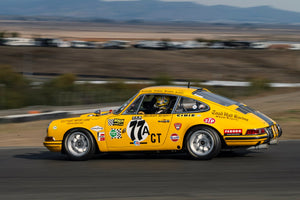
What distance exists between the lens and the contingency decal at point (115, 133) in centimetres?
Result: 877

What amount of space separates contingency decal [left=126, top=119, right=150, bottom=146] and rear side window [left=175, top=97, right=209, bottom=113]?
0.65 m

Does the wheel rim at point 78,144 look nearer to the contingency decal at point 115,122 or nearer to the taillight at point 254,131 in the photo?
the contingency decal at point 115,122

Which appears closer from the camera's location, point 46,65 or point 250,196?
point 250,196

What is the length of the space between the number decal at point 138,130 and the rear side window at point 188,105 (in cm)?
65

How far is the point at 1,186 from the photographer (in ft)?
23.8

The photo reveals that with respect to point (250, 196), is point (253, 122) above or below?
above

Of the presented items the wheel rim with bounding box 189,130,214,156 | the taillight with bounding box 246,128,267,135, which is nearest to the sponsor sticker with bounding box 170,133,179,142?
the wheel rim with bounding box 189,130,214,156

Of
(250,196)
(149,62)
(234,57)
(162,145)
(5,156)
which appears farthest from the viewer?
(234,57)

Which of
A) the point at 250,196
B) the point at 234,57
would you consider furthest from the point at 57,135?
the point at 234,57

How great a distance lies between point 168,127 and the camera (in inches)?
336

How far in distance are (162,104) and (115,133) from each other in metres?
1.01

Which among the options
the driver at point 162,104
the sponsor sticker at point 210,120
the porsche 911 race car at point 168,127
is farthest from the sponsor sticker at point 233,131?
the driver at point 162,104

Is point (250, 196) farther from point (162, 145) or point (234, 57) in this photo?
point (234, 57)

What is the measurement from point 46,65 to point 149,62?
1069cm
